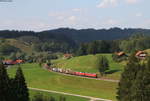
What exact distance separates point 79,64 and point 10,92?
10361cm

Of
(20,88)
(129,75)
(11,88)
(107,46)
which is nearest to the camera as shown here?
(11,88)

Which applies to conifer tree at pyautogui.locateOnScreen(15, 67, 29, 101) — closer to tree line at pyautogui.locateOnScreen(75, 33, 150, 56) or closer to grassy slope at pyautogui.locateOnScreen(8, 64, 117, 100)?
grassy slope at pyautogui.locateOnScreen(8, 64, 117, 100)

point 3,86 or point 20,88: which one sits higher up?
point 3,86

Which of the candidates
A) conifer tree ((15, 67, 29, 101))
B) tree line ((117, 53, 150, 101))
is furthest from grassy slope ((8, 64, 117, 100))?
conifer tree ((15, 67, 29, 101))

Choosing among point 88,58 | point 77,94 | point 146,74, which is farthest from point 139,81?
point 88,58

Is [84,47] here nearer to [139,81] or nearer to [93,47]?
[93,47]

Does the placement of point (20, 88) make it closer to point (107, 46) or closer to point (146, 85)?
point (146, 85)

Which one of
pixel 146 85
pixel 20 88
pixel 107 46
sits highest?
pixel 107 46

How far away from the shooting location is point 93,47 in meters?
188

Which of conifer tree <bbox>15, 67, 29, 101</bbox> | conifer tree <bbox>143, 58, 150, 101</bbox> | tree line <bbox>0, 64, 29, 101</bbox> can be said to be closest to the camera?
tree line <bbox>0, 64, 29, 101</bbox>

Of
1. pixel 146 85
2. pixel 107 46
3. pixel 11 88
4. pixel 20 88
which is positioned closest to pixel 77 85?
pixel 20 88

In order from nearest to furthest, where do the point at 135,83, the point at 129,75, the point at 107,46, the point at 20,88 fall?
the point at 135,83 < the point at 20,88 < the point at 129,75 < the point at 107,46

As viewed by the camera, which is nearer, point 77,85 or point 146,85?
point 146,85

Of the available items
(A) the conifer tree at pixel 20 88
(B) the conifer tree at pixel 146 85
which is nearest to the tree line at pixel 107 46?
(B) the conifer tree at pixel 146 85
